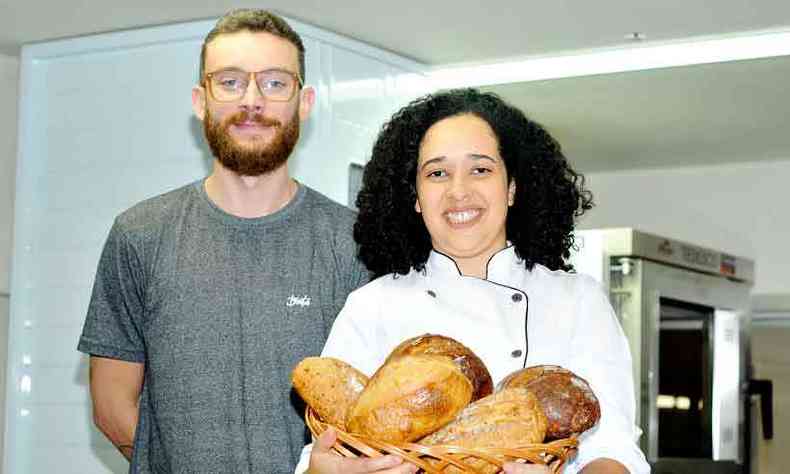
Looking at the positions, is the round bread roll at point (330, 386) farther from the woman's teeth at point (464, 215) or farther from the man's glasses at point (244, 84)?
the man's glasses at point (244, 84)

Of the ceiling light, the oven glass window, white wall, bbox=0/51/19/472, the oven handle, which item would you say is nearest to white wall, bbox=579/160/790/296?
the oven handle

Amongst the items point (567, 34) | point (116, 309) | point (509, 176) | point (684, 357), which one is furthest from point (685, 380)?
point (509, 176)

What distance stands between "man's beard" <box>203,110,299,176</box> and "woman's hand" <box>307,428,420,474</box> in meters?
0.63

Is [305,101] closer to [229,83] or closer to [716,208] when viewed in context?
[229,83]

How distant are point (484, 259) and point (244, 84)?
19.2 inches

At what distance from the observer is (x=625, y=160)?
4969 millimetres

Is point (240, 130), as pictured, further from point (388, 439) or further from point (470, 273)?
point (388, 439)

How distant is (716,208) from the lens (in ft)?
16.3

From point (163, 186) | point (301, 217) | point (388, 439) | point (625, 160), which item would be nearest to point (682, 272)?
point (625, 160)

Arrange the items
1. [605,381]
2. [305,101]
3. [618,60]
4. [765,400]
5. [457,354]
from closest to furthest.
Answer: [457,354]
[605,381]
[305,101]
[618,60]
[765,400]

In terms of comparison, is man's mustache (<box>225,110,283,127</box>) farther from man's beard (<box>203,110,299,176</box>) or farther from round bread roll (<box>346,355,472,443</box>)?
round bread roll (<box>346,355,472,443</box>)

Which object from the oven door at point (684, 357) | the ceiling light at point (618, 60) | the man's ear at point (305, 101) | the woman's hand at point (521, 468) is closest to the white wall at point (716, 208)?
the oven door at point (684, 357)

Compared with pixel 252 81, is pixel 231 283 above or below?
below

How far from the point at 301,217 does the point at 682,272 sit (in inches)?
86.0
